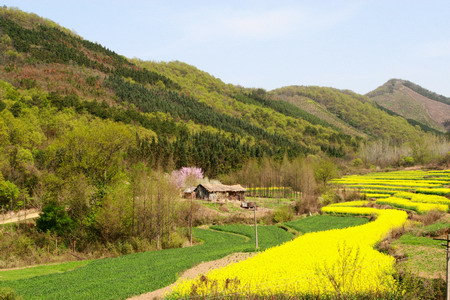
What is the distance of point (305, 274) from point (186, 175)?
5955cm

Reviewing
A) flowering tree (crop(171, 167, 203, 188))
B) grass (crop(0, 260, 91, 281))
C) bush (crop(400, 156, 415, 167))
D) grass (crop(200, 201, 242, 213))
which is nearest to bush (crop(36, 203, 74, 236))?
grass (crop(0, 260, 91, 281))

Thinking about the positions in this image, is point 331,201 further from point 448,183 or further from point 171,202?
point 171,202

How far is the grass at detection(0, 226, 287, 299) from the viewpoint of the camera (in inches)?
710

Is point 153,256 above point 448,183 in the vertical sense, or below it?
below

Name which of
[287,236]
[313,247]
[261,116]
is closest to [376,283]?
[313,247]

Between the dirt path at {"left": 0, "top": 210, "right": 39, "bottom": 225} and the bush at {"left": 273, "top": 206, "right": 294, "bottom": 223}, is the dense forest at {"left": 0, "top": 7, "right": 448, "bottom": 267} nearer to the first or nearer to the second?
the dirt path at {"left": 0, "top": 210, "right": 39, "bottom": 225}

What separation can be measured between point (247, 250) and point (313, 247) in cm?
494

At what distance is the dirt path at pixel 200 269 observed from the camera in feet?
57.1

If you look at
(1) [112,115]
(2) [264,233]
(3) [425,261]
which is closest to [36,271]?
(2) [264,233]

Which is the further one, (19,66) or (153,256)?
(19,66)

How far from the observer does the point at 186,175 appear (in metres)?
76.2

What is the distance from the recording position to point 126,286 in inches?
746

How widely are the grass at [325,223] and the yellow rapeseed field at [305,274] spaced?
1090cm

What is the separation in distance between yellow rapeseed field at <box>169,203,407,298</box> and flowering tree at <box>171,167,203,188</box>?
151ft
